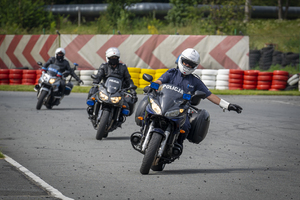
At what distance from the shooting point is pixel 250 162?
7.84m

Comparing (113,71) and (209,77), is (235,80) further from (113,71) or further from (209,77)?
(113,71)

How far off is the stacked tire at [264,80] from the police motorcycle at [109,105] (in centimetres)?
1262

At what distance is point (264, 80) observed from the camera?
72.7 ft

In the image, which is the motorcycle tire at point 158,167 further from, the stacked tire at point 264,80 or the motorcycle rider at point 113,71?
the stacked tire at point 264,80

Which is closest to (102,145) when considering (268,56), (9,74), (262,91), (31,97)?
(31,97)

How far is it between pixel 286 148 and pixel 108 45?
16.6m

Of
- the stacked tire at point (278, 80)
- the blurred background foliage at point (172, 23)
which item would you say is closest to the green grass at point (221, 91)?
the stacked tire at point (278, 80)

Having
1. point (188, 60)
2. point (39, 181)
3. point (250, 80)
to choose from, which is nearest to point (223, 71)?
point (250, 80)


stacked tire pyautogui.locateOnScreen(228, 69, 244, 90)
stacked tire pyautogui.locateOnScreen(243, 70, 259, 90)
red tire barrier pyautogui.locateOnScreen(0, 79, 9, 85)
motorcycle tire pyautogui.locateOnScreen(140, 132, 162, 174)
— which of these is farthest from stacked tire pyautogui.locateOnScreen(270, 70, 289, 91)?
motorcycle tire pyautogui.locateOnScreen(140, 132, 162, 174)

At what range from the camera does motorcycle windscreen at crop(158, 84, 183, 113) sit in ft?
21.5

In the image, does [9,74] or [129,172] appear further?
[9,74]

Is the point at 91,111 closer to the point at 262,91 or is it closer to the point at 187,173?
the point at 187,173

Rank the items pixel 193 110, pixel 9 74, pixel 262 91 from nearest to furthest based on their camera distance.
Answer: pixel 193 110
pixel 262 91
pixel 9 74

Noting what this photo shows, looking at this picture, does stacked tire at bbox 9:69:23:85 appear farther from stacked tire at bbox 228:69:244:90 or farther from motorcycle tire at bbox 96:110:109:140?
motorcycle tire at bbox 96:110:109:140
